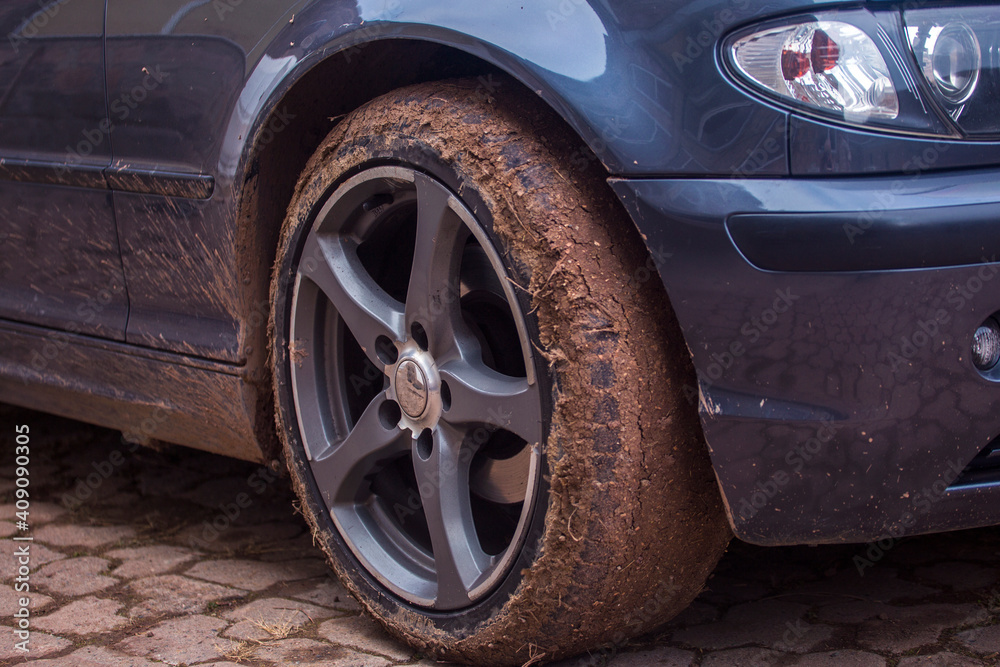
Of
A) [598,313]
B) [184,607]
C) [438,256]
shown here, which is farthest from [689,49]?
[184,607]

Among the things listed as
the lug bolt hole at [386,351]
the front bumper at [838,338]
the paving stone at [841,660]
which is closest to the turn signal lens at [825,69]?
the front bumper at [838,338]

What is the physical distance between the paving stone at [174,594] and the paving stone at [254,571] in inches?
1.4

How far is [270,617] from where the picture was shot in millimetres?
1957

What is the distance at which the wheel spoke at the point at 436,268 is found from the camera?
5.23 ft

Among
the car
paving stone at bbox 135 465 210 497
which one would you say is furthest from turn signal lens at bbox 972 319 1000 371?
paving stone at bbox 135 465 210 497

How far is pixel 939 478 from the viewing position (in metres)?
1.31

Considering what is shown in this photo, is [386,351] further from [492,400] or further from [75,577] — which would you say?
[75,577]

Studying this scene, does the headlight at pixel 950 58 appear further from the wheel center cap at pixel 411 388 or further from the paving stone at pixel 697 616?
the paving stone at pixel 697 616

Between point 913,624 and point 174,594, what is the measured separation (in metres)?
1.51

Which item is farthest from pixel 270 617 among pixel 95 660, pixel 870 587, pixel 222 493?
pixel 870 587

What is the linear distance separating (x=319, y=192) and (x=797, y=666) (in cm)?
120

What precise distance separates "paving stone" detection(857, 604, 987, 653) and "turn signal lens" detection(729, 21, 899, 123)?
97 cm

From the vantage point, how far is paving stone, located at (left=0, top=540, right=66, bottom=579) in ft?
7.26

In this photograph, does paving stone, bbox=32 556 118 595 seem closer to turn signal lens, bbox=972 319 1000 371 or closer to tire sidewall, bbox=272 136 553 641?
tire sidewall, bbox=272 136 553 641
